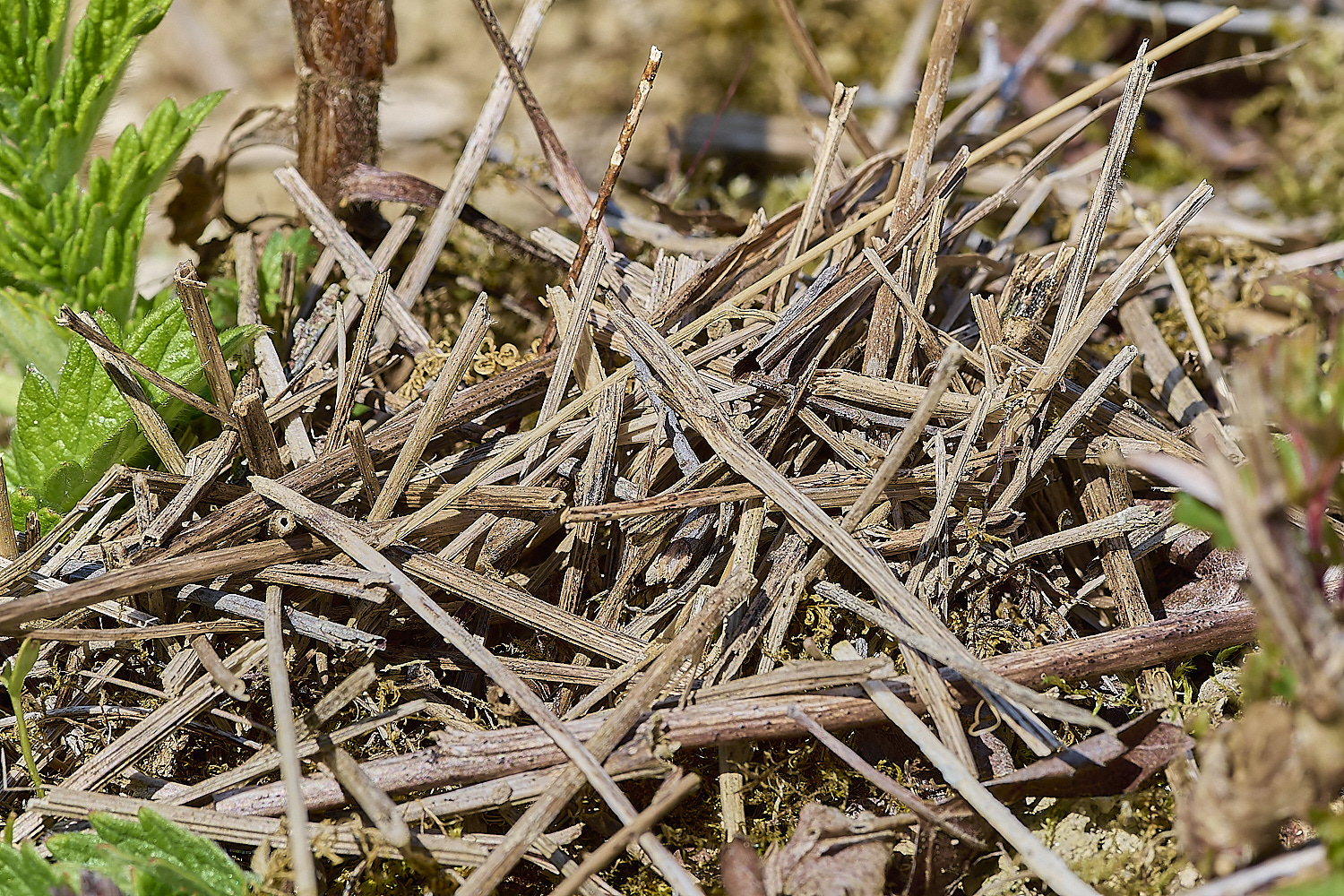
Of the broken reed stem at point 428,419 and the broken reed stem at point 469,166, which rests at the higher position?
the broken reed stem at point 469,166

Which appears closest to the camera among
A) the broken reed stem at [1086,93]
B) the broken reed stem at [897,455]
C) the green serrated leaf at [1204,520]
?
the green serrated leaf at [1204,520]

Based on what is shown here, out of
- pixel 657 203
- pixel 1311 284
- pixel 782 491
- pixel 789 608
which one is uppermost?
pixel 657 203

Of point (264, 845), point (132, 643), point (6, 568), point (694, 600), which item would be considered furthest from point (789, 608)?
point (6, 568)

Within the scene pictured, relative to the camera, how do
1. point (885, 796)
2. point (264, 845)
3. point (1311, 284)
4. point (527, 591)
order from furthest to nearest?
point (1311, 284) < point (527, 591) < point (885, 796) < point (264, 845)

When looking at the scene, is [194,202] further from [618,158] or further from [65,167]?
[618,158]

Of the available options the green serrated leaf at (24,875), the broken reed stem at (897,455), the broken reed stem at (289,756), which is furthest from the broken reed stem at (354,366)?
the broken reed stem at (897,455)

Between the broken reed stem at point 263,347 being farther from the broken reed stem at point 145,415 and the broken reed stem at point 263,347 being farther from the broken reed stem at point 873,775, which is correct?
the broken reed stem at point 873,775

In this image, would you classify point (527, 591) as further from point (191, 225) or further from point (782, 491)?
point (191, 225)

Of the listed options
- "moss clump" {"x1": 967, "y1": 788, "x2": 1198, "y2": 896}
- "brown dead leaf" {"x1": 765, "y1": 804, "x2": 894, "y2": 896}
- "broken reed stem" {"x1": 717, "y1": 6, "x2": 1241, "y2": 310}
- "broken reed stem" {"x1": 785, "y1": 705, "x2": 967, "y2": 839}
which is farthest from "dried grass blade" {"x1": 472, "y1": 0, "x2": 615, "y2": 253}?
"moss clump" {"x1": 967, "y1": 788, "x2": 1198, "y2": 896}

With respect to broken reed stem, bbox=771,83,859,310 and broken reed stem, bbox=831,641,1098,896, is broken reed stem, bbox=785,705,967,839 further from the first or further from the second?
broken reed stem, bbox=771,83,859,310
